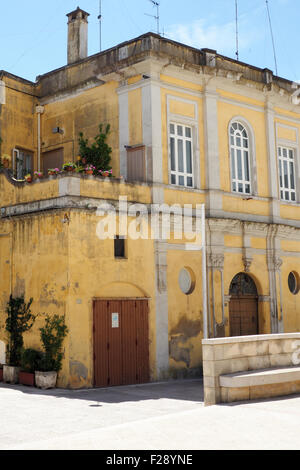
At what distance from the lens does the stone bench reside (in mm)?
11102

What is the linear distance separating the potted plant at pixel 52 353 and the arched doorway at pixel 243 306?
6.31 metres

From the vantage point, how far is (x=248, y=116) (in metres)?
20.7

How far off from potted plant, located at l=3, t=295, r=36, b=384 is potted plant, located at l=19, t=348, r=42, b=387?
39 centimetres

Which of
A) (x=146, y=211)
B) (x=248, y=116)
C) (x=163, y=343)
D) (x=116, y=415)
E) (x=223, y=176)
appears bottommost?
(x=116, y=415)

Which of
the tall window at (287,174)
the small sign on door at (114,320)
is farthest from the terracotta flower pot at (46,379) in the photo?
the tall window at (287,174)

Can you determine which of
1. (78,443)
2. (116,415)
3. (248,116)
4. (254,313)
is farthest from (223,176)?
(78,443)

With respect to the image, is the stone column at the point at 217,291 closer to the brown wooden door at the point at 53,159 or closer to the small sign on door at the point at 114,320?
the small sign on door at the point at 114,320

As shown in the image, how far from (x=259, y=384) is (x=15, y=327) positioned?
7902 mm

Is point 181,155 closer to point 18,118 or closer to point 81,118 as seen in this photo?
point 81,118

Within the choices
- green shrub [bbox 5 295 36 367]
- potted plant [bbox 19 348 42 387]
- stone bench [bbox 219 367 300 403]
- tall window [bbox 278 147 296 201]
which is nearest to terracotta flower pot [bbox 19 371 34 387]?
potted plant [bbox 19 348 42 387]

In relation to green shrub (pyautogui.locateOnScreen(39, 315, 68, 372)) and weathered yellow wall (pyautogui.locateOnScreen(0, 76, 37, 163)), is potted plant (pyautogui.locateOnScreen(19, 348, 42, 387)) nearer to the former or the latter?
green shrub (pyautogui.locateOnScreen(39, 315, 68, 372))

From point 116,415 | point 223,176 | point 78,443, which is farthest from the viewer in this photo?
point 223,176
